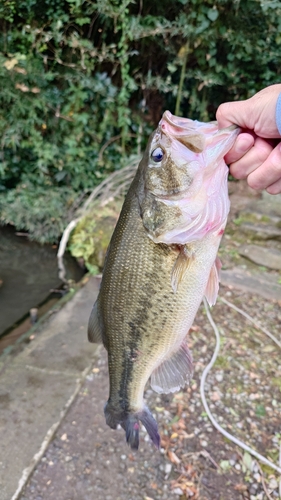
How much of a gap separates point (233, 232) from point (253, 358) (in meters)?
2.43

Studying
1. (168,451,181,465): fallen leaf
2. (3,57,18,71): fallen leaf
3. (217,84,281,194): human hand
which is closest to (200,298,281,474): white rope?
(168,451,181,465): fallen leaf

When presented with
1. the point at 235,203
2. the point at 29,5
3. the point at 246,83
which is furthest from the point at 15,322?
the point at 246,83

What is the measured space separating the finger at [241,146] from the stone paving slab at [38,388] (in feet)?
6.96

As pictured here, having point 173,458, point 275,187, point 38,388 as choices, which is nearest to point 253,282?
point 173,458

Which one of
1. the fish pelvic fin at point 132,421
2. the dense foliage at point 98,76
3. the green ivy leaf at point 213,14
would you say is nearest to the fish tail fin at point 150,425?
the fish pelvic fin at point 132,421

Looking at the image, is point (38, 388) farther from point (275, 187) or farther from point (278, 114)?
point (278, 114)

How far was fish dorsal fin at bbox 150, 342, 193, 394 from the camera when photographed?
164cm

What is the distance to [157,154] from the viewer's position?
1.37 meters

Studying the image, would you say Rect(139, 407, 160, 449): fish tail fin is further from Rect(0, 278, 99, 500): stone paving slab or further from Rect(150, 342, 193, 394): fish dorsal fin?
Rect(0, 278, 99, 500): stone paving slab

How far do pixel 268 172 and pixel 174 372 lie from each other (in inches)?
37.3

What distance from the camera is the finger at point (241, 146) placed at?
1.44 metres

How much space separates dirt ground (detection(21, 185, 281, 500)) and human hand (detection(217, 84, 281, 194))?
1862 mm

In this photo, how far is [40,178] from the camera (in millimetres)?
6270

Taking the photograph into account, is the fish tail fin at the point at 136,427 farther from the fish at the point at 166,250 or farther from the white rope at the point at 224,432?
the white rope at the point at 224,432
